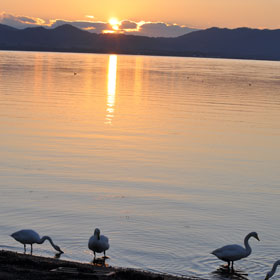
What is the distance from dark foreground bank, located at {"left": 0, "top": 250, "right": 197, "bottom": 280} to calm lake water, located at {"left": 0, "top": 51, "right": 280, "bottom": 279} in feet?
7.59

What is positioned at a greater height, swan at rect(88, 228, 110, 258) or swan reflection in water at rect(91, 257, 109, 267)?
swan at rect(88, 228, 110, 258)

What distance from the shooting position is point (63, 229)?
1836 centimetres

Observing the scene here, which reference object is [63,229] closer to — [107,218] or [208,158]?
[107,218]

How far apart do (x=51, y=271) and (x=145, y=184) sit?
11.7m

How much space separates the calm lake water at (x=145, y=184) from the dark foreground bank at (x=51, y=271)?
91.1 inches

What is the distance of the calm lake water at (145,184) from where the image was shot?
17219 millimetres

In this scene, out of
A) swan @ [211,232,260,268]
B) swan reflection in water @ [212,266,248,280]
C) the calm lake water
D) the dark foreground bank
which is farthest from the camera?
the calm lake water

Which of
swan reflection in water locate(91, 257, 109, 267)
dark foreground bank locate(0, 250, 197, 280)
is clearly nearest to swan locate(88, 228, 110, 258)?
swan reflection in water locate(91, 257, 109, 267)

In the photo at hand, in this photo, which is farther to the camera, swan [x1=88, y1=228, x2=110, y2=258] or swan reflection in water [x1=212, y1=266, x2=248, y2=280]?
swan [x1=88, y1=228, x2=110, y2=258]

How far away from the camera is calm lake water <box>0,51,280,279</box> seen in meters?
17.2

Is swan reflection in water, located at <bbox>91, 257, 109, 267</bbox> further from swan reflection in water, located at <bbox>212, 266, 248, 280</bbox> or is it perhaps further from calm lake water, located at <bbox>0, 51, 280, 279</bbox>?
swan reflection in water, located at <bbox>212, 266, 248, 280</bbox>

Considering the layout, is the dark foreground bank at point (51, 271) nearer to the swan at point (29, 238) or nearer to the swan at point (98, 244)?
the swan at point (98, 244)

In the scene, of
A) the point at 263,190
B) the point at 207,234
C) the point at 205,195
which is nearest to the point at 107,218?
the point at 207,234

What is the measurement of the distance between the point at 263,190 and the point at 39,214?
9236mm
